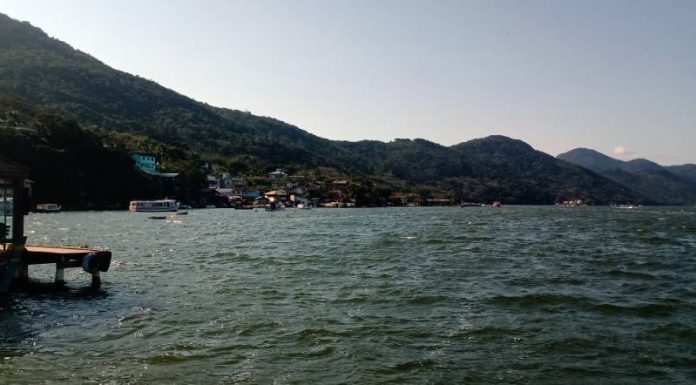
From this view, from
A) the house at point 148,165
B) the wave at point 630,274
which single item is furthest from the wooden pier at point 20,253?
the house at point 148,165

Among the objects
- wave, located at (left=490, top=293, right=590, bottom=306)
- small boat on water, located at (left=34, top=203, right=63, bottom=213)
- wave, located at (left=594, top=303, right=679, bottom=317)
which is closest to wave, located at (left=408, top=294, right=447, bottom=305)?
wave, located at (left=490, top=293, right=590, bottom=306)

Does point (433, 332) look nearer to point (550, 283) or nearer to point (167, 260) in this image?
point (550, 283)

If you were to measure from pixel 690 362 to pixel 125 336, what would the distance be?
55.3ft

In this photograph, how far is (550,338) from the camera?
56.6 feet

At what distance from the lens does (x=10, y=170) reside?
79.7ft

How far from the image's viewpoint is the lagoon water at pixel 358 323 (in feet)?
45.6

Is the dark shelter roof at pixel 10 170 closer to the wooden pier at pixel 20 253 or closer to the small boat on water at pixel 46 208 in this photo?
the wooden pier at pixel 20 253

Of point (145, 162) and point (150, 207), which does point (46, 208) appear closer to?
point (150, 207)

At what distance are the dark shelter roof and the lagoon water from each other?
5.54 meters

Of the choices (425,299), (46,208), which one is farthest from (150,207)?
(425,299)

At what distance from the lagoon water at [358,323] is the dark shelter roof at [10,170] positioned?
18.2 feet

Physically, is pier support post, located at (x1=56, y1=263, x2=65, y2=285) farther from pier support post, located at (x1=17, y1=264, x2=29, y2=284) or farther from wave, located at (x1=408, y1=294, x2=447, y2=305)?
wave, located at (x1=408, y1=294, x2=447, y2=305)

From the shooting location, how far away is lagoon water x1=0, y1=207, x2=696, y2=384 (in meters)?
13.9

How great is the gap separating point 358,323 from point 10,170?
57.2 feet
